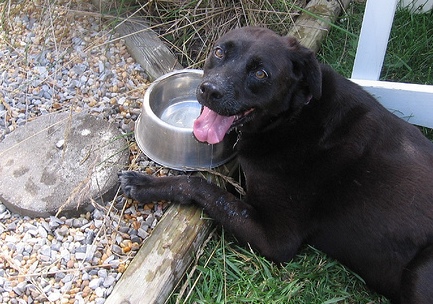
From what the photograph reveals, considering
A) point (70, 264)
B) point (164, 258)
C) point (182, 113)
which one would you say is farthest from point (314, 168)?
point (70, 264)

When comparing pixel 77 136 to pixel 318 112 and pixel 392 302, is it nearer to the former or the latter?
pixel 318 112

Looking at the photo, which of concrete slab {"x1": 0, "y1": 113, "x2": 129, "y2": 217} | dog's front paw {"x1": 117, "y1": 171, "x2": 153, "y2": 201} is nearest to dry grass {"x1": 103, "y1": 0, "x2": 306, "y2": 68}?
concrete slab {"x1": 0, "y1": 113, "x2": 129, "y2": 217}

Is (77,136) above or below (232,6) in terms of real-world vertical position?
below

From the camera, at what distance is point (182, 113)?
11.7 feet

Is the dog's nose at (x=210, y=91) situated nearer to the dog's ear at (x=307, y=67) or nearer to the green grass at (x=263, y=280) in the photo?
the dog's ear at (x=307, y=67)

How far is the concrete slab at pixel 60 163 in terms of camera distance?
296 centimetres

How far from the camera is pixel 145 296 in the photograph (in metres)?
2.54

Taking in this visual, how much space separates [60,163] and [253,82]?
4.10ft

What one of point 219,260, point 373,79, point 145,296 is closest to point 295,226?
point 219,260

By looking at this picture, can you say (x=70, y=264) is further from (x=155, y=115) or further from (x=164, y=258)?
(x=155, y=115)

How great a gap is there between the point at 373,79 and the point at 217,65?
130 centimetres

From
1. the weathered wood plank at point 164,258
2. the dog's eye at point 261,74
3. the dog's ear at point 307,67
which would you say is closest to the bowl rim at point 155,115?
the weathered wood plank at point 164,258

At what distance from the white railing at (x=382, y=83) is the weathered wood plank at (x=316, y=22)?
543 mm

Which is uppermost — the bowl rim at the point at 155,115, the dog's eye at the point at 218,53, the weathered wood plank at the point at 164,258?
the dog's eye at the point at 218,53
